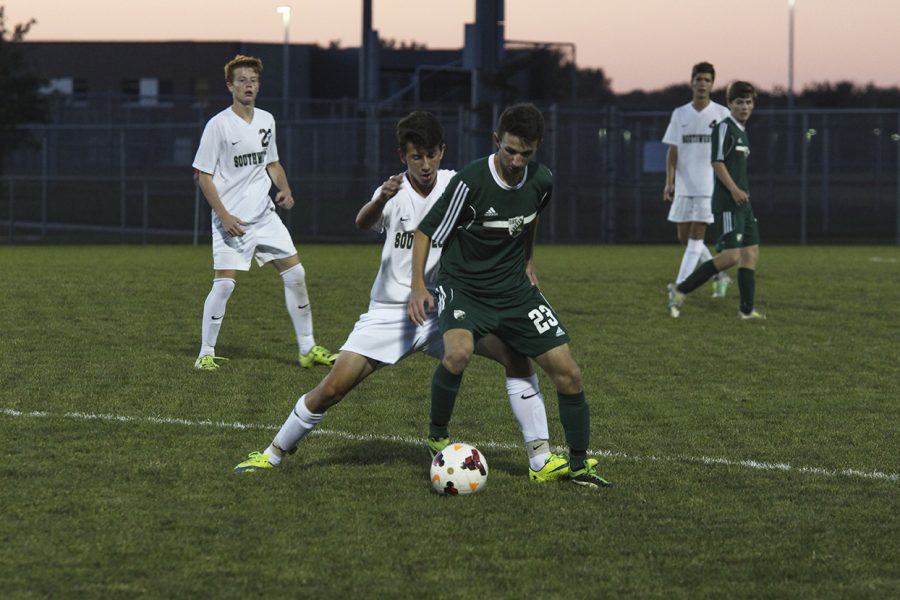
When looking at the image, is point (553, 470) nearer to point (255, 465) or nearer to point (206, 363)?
point (255, 465)

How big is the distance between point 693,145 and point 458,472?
912cm

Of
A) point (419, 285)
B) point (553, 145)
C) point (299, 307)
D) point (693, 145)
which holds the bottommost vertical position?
point (299, 307)

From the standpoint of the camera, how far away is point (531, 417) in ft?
18.1

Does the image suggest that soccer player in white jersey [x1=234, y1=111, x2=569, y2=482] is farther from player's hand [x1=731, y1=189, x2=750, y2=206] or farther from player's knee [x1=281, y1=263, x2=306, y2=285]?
player's hand [x1=731, y1=189, x2=750, y2=206]

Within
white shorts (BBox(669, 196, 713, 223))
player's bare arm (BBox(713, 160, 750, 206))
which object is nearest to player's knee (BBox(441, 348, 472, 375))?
player's bare arm (BBox(713, 160, 750, 206))

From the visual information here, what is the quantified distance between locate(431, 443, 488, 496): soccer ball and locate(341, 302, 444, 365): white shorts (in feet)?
1.40

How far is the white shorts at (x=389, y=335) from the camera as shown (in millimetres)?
5422

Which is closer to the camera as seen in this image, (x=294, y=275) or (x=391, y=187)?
(x=391, y=187)

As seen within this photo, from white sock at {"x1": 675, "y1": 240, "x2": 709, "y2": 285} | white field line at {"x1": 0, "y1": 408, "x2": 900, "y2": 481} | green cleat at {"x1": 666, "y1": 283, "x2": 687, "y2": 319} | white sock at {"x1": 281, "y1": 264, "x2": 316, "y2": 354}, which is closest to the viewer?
white field line at {"x1": 0, "y1": 408, "x2": 900, "y2": 481}

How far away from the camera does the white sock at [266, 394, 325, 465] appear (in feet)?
17.8

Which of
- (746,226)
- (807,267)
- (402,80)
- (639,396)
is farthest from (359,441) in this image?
(402,80)

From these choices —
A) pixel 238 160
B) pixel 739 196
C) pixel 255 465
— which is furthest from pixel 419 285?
pixel 739 196

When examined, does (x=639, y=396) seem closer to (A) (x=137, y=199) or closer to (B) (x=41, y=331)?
(B) (x=41, y=331)

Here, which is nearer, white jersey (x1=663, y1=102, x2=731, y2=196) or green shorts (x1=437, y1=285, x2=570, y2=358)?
green shorts (x1=437, y1=285, x2=570, y2=358)
